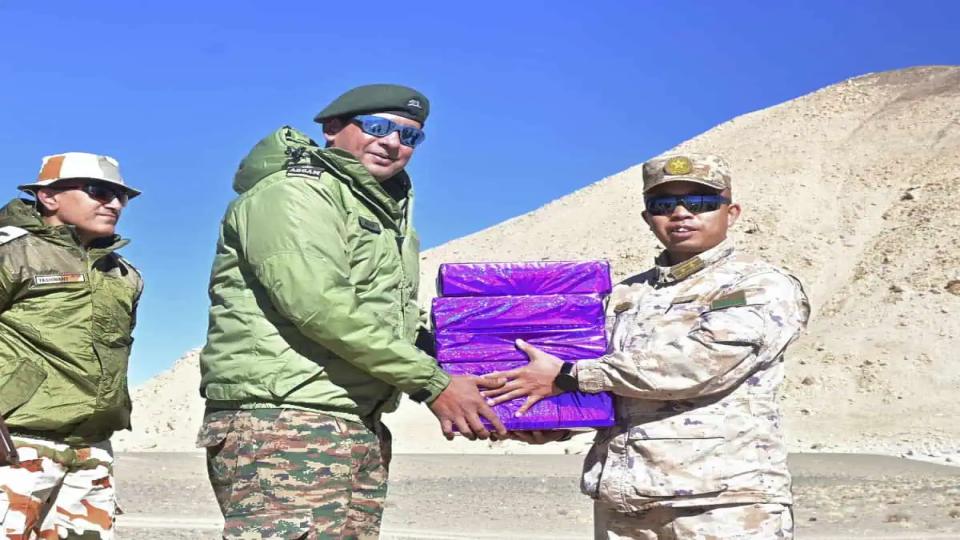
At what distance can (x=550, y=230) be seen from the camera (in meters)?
53.9

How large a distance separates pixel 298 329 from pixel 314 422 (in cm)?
36

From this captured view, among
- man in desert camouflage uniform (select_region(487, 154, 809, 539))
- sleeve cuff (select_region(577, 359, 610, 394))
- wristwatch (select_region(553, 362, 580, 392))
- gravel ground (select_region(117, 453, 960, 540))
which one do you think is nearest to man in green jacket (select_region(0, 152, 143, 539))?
man in desert camouflage uniform (select_region(487, 154, 809, 539))

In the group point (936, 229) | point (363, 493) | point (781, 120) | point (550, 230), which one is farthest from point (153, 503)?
point (781, 120)

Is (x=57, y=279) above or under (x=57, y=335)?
above

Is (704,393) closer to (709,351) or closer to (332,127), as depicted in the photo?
(709,351)

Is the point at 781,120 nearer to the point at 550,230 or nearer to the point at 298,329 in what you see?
the point at 550,230

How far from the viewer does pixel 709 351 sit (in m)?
4.79

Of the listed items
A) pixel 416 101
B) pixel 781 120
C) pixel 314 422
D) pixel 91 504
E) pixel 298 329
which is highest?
pixel 781 120

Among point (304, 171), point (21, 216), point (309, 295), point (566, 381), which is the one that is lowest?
point (566, 381)

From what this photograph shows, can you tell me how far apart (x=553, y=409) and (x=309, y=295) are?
4.09 feet

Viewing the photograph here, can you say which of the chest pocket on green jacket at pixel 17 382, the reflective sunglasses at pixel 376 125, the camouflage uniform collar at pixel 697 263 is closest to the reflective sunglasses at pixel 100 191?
the chest pocket on green jacket at pixel 17 382

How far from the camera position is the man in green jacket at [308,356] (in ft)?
14.9

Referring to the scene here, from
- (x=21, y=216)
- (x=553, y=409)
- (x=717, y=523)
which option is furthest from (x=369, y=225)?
(x=21, y=216)

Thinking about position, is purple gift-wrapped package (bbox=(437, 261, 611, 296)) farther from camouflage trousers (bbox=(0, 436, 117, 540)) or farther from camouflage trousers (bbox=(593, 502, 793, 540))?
camouflage trousers (bbox=(0, 436, 117, 540))
